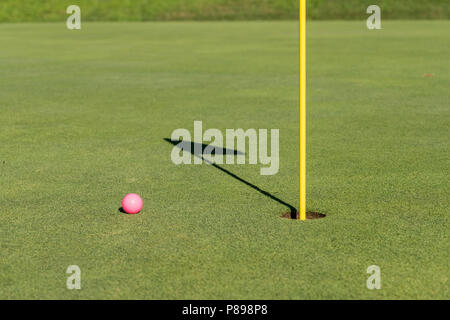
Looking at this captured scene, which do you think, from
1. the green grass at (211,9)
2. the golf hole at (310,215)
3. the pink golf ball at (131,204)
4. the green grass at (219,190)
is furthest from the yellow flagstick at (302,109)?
the green grass at (211,9)

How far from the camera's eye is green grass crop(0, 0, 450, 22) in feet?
146

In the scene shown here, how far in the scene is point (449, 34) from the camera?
95.9 ft

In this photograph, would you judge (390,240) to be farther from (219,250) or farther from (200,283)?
(200,283)

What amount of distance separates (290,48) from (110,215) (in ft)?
60.5

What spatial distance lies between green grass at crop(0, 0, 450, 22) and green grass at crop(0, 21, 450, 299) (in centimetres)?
2853

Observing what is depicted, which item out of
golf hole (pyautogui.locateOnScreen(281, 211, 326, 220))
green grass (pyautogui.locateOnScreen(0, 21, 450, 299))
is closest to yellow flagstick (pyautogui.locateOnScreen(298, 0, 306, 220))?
golf hole (pyautogui.locateOnScreen(281, 211, 326, 220))

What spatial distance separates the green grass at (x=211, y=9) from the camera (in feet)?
146

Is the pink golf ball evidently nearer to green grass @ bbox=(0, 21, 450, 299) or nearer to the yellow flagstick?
green grass @ bbox=(0, 21, 450, 299)

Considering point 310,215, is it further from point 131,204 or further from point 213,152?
point 213,152

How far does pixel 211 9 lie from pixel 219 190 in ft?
134

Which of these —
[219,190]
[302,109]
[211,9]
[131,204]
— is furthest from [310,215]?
[211,9]

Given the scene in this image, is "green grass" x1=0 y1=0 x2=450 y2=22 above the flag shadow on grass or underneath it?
above

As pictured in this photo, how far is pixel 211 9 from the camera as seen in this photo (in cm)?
4672

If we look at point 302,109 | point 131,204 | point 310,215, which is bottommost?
point 310,215
